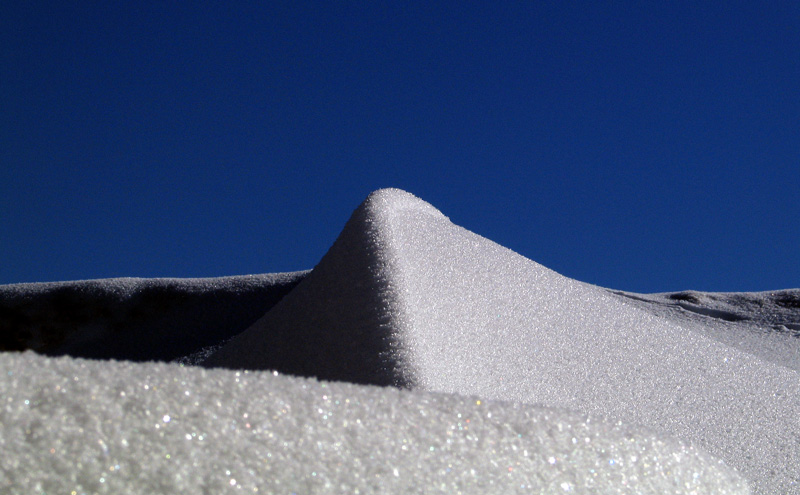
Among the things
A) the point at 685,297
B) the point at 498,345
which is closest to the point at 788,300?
the point at 685,297

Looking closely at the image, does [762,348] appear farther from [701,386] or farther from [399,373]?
[399,373]

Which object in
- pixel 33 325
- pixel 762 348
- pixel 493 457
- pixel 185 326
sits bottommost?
pixel 33 325

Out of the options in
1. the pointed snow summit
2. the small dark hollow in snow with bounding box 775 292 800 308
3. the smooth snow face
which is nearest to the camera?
the smooth snow face

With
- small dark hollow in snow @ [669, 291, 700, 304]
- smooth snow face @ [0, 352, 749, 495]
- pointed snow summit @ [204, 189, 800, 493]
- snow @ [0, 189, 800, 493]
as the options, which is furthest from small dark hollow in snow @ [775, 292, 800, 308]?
smooth snow face @ [0, 352, 749, 495]

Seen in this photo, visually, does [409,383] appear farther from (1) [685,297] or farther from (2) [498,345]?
(1) [685,297]

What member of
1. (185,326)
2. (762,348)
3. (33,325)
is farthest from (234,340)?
(762,348)

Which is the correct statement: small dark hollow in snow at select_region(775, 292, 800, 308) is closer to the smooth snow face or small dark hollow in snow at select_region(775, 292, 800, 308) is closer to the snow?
the snow

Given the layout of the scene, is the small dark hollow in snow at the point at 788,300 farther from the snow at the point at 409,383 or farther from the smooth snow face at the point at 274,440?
the smooth snow face at the point at 274,440
